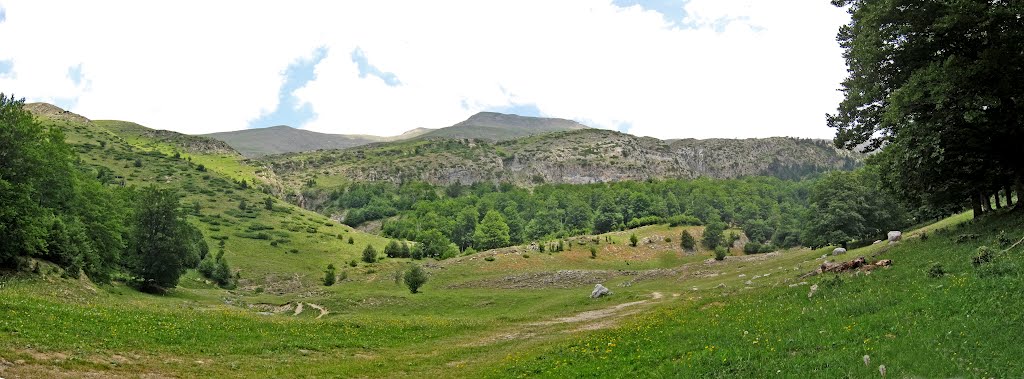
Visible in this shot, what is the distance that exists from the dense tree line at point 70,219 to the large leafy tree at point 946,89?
172 ft

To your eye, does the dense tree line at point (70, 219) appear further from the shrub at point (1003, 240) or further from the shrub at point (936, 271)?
the shrub at point (1003, 240)

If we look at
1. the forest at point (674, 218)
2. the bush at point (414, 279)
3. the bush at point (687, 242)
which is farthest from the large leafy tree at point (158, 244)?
the bush at point (687, 242)

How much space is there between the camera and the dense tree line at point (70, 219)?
37.6 m

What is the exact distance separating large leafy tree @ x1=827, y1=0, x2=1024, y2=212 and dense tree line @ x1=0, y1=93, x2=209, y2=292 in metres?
52.3

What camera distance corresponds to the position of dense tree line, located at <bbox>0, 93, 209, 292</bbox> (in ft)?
123

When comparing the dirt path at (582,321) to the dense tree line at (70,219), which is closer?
the dirt path at (582,321)

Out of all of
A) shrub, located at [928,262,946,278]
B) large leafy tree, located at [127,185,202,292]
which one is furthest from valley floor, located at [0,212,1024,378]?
large leafy tree, located at [127,185,202,292]

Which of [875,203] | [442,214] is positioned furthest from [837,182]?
[442,214]

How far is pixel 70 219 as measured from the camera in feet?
158

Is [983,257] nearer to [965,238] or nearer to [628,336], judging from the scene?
[965,238]

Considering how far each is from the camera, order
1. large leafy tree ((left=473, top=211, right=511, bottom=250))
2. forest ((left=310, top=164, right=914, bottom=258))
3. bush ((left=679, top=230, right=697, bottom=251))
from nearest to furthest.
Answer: forest ((left=310, top=164, right=914, bottom=258)) → bush ((left=679, top=230, right=697, bottom=251)) → large leafy tree ((left=473, top=211, right=511, bottom=250))

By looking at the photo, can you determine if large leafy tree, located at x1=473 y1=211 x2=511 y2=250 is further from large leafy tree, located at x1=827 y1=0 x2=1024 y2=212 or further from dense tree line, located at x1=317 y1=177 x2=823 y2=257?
large leafy tree, located at x1=827 y1=0 x2=1024 y2=212

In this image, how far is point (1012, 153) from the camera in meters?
26.2

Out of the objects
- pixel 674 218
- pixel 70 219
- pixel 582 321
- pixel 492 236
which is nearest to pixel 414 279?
pixel 582 321
